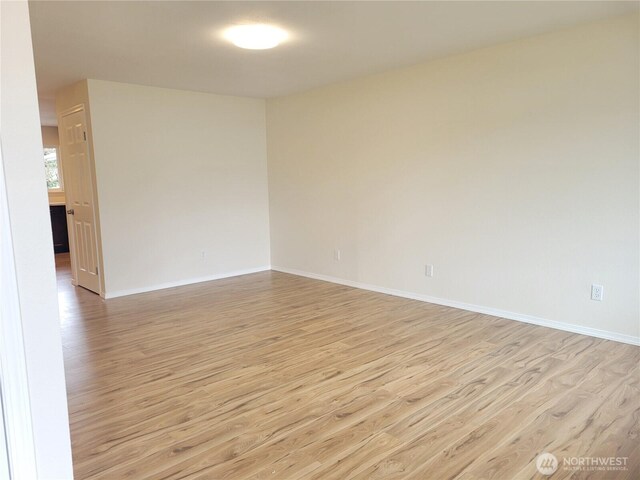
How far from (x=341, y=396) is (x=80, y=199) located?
4063 mm

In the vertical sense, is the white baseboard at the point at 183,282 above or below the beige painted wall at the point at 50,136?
below

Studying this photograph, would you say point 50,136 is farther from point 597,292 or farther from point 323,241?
point 597,292

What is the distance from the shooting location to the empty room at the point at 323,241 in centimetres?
187

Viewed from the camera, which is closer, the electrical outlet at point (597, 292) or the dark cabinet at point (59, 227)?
the electrical outlet at point (597, 292)

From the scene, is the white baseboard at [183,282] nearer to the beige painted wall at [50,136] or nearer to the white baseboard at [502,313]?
the white baseboard at [502,313]

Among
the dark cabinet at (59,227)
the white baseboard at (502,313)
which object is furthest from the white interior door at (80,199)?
the dark cabinet at (59,227)

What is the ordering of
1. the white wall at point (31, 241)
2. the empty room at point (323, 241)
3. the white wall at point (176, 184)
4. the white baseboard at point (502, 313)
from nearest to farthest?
the white wall at point (31, 241), the empty room at point (323, 241), the white baseboard at point (502, 313), the white wall at point (176, 184)

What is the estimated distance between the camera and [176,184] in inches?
205

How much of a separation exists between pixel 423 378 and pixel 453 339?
0.77 m

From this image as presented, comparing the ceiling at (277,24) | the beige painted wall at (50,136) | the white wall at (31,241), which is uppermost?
the ceiling at (277,24)

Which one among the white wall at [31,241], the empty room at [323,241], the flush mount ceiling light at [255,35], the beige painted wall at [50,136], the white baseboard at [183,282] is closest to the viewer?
the white wall at [31,241]

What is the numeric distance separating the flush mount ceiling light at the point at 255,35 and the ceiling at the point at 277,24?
0.08 m

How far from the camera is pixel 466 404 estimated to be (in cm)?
239

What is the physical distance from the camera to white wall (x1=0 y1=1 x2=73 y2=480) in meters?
1.27
